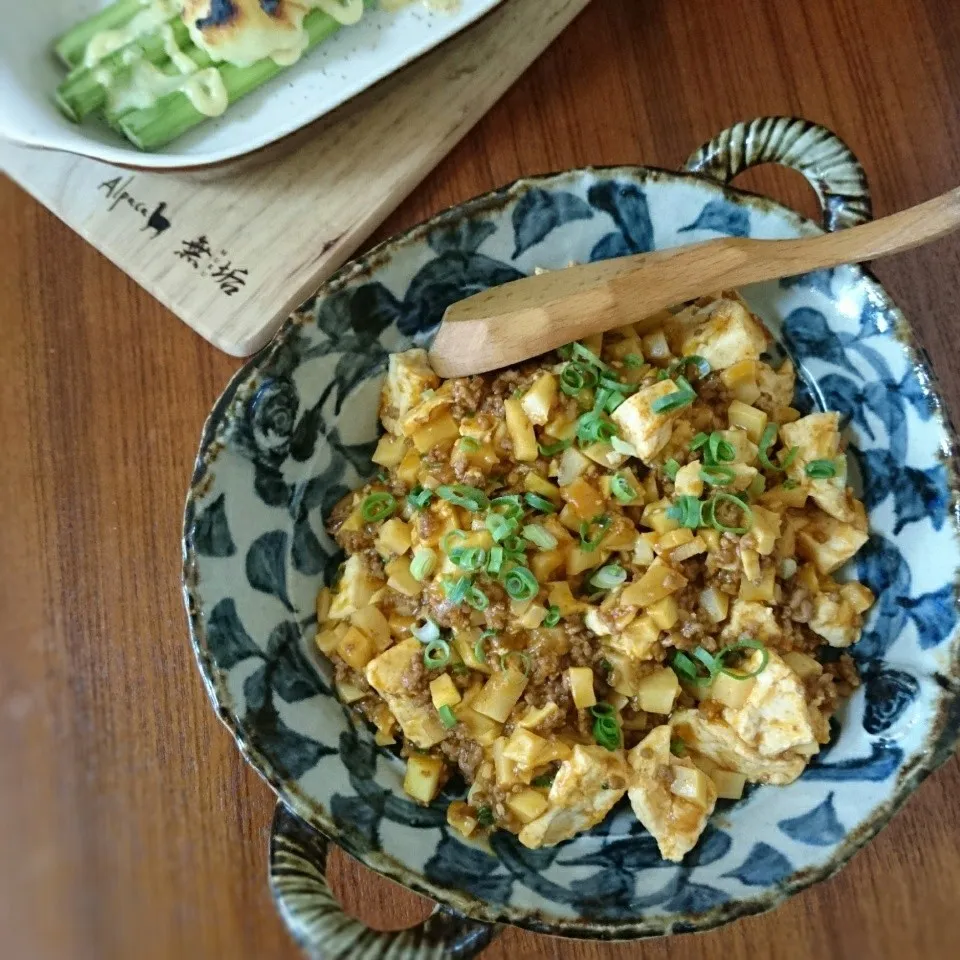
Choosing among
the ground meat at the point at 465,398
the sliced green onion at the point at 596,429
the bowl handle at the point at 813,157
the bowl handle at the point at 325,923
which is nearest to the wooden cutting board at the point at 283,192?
the ground meat at the point at 465,398

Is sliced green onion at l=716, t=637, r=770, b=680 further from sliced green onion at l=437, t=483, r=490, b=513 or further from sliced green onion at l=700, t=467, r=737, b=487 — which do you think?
sliced green onion at l=437, t=483, r=490, b=513

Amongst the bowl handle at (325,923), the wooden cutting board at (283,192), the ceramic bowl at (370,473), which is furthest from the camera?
the wooden cutting board at (283,192)

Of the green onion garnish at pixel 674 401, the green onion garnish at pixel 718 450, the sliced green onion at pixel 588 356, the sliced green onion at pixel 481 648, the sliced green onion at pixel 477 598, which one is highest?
the sliced green onion at pixel 588 356

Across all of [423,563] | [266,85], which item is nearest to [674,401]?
[423,563]

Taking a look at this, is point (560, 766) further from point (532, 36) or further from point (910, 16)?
point (910, 16)

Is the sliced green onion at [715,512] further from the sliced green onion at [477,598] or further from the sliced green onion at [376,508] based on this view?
the sliced green onion at [376,508]

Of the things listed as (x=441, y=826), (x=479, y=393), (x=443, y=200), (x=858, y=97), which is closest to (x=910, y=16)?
(x=858, y=97)

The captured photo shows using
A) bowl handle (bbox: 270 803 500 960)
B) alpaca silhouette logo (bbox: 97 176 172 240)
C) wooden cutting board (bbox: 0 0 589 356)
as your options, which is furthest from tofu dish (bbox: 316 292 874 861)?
alpaca silhouette logo (bbox: 97 176 172 240)
